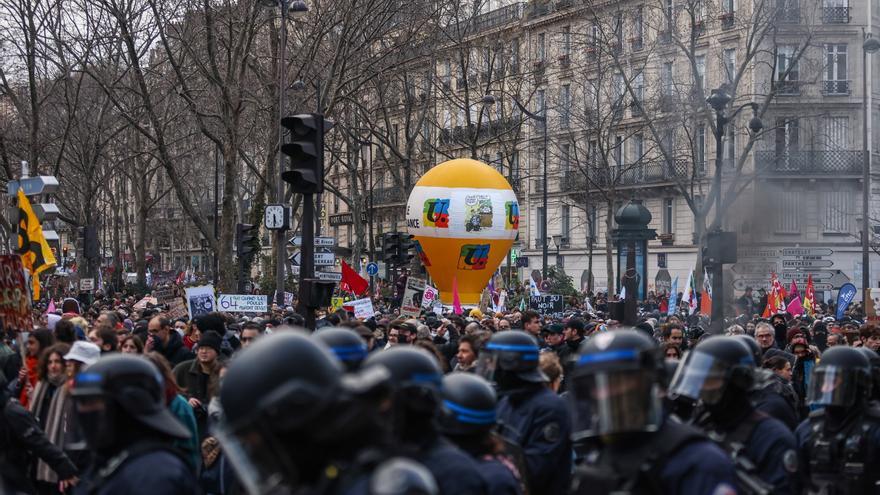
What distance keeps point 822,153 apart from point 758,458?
116 feet

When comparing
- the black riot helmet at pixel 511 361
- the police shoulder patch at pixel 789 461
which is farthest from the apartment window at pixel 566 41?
the police shoulder patch at pixel 789 461

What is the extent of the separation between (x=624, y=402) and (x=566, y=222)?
5287 centimetres

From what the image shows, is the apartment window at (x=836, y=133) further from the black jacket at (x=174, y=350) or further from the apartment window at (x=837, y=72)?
the black jacket at (x=174, y=350)

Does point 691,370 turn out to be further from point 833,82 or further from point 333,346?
point 833,82

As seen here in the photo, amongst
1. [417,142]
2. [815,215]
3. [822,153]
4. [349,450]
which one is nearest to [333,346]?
[349,450]

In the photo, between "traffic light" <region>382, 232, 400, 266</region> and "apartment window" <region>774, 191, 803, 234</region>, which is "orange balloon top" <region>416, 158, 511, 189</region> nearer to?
"traffic light" <region>382, 232, 400, 266</region>

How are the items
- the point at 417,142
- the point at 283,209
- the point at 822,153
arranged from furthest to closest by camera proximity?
1. the point at 417,142
2. the point at 822,153
3. the point at 283,209

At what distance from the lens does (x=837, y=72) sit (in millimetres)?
39906

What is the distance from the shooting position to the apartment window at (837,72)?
3897 cm

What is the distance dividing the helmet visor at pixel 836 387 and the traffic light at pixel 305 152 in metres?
6.14

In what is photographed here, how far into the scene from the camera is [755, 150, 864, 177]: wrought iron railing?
3456cm

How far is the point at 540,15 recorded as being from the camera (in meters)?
49.8

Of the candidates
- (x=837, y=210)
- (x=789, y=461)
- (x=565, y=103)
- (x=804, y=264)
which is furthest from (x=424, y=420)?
(x=565, y=103)

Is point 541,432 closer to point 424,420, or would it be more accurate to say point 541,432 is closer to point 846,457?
point 846,457
